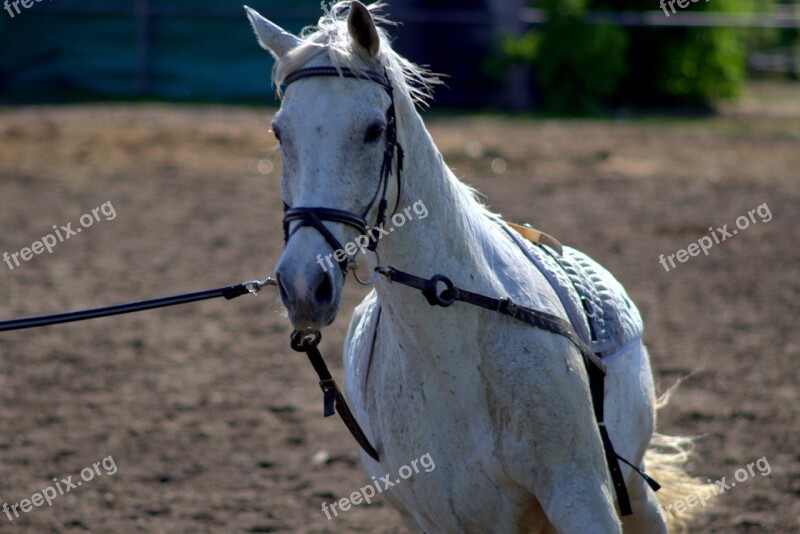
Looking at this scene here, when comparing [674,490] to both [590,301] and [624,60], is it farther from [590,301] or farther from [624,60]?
[624,60]

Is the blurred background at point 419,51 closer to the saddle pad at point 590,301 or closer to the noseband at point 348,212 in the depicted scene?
the saddle pad at point 590,301

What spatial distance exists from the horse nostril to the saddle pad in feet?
3.29

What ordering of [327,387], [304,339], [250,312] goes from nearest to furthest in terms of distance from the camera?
1. [304,339]
2. [327,387]
3. [250,312]

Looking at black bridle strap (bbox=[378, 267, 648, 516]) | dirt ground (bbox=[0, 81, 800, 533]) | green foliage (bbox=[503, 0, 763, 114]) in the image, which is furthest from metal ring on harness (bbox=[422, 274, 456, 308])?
green foliage (bbox=[503, 0, 763, 114])

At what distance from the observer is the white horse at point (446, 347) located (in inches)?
97.7

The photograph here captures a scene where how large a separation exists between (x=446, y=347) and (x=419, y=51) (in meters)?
16.1

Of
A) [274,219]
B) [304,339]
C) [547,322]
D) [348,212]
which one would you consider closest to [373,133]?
[348,212]

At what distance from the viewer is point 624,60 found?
1772 centimetres

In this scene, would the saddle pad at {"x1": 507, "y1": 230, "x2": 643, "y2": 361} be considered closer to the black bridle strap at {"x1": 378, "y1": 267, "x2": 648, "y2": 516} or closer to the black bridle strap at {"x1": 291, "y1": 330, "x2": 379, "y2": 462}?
the black bridle strap at {"x1": 378, "y1": 267, "x2": 648, "y2": 516}

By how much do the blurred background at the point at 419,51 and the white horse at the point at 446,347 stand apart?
49.0 ft

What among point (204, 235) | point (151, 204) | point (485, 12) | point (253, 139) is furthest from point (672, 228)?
point (485, 12)

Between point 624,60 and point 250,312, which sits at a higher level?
point 624,60

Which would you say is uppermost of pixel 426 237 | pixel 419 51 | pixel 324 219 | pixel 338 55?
pixel 338 55

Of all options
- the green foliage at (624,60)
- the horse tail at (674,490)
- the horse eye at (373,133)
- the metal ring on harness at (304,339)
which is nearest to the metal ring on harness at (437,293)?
the metal ring on harness at (304,339)
